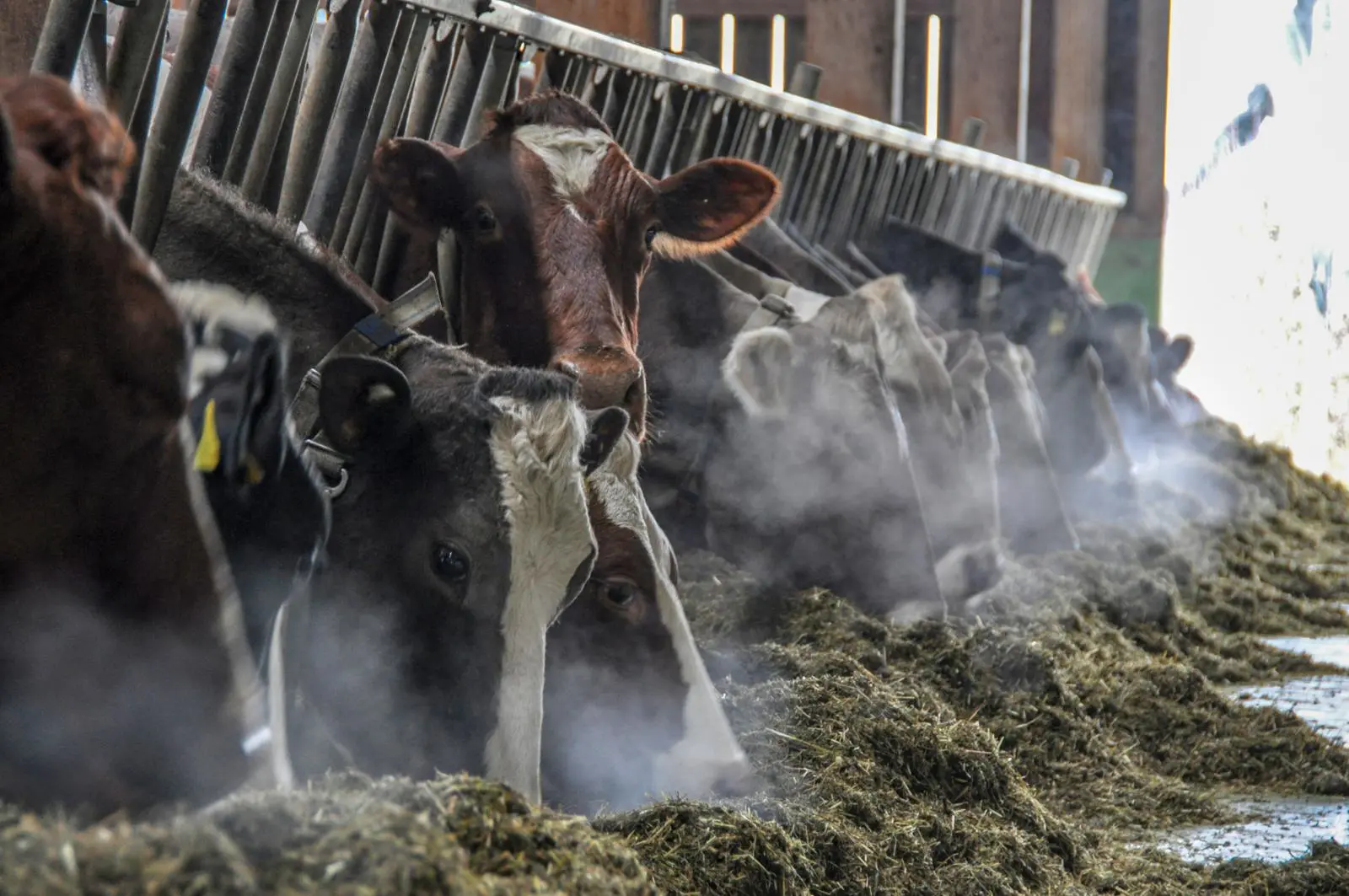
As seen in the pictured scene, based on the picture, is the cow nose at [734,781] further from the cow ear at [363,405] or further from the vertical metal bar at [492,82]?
the vertical metal bar at [492,82]

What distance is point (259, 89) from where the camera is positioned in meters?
4.00

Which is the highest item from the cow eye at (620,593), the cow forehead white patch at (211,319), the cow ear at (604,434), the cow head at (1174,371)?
the cow forehead white patch at (211,319)

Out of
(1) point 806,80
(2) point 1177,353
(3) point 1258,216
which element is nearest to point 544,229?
(1) point 806,80

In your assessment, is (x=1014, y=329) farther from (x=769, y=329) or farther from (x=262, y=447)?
(x=262, y=447)

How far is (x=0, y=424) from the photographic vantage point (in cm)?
180

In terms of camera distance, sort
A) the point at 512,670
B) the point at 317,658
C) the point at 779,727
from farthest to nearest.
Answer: the point at 779,727 → the point at 317,658 → the point at 512,670

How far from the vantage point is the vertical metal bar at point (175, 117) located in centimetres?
329

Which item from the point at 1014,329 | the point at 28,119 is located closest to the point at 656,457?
the point at 28,119

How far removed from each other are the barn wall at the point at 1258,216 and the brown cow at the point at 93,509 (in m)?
15.1

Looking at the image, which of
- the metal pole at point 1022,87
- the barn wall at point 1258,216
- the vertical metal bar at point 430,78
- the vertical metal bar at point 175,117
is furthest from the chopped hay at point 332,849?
the barn wall at point 1258,216

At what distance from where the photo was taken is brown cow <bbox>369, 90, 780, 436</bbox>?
3988mm

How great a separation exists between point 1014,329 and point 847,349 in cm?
380

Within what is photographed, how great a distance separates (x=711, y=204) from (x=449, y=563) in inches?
92.6

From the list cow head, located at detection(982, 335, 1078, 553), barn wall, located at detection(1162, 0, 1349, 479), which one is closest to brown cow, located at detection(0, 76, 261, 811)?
cow head, located at detection(982, 335, 1078, 553)
